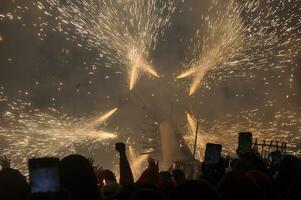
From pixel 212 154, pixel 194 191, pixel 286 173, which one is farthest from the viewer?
pixel 212 154

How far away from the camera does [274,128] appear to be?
42656 mm

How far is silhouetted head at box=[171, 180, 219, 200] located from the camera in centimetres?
439

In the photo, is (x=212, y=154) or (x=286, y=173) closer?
(x=286, y=173)

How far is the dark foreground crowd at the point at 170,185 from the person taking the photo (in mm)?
4523

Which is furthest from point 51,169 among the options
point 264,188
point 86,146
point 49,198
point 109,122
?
point 86,146

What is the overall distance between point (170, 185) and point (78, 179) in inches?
38.7

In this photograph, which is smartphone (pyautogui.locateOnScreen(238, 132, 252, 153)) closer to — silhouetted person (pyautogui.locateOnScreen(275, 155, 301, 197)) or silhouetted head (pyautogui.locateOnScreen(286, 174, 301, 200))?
silhouetted person (pyautogui.locateOnScreen(275, 155, 301, 197))

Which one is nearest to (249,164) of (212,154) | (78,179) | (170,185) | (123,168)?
(212,154)

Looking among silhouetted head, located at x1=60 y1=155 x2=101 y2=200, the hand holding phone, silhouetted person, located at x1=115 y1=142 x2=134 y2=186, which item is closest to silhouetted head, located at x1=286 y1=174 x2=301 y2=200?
silhouetted head, located at x1=60 y1=155 x2=101 y2=200

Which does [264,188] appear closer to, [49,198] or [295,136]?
[49,198]

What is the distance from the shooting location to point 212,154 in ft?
20.5

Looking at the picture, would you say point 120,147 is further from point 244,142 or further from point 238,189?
point 238,189

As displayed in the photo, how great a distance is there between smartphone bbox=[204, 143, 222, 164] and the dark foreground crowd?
7 cm

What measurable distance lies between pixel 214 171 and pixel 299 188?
133 centimetres
